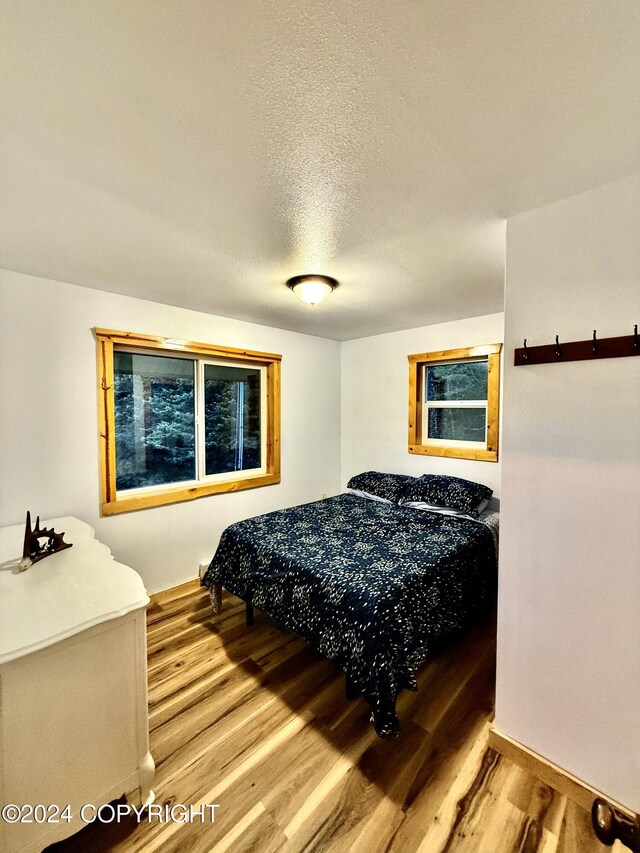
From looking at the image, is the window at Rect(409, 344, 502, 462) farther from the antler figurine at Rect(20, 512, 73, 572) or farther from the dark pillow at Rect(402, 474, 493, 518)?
the antler figurine at Rect(20, 512, 73, 572)

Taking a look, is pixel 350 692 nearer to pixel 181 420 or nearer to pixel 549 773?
pixel 549 773

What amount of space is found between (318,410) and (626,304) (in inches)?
122

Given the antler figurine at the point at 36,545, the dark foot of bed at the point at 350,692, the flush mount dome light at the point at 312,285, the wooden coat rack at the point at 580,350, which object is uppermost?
the flush mount dome light at the point at 312,285

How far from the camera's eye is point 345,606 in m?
1.71

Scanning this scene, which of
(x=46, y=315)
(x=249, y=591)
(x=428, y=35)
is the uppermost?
(x=428, y=35)

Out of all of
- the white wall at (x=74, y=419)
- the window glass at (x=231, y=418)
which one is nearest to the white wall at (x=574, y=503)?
the white wall at (x=74, y=419)

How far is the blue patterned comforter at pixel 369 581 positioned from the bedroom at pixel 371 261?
11.5 inches

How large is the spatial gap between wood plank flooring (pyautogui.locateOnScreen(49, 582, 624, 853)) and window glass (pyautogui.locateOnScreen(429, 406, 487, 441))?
185 cm

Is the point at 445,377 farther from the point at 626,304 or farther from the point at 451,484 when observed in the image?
the point at 626,304

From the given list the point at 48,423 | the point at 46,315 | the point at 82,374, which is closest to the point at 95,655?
the point at 48,423

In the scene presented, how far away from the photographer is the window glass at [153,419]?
2.73m

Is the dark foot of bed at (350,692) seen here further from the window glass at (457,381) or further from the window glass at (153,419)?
the window glass at (457,381)

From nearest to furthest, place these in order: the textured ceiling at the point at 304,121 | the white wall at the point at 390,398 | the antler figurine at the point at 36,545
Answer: the textured ceiling at the point at 304,121
the antler figurine at the point at 36,545
the white wall at the point at 390,398

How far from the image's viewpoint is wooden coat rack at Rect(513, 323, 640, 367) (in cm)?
123
